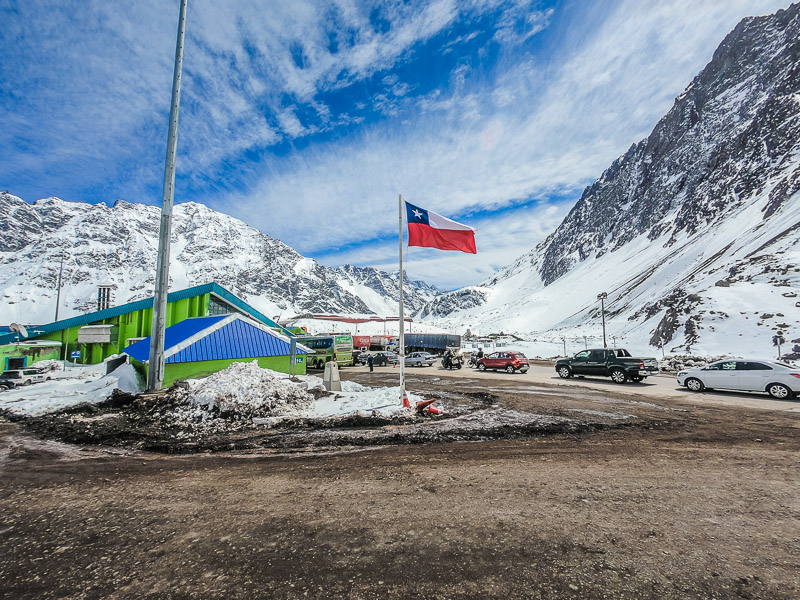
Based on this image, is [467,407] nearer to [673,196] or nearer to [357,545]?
[357,545]

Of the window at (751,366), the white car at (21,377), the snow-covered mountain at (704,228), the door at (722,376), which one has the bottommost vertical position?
the door at (722,376)

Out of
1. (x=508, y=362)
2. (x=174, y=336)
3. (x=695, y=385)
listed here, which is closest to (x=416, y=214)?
(x=174, y=336)

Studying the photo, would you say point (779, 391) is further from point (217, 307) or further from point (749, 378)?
point (217, 307)

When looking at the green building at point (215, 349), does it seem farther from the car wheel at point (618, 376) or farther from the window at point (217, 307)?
the car wheel at point (618, 376)

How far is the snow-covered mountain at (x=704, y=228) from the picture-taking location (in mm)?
33781

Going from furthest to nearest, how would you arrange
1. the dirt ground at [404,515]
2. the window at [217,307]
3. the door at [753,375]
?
the window at [217,307] → the door at [753,375] → the dirt ground at [404,515]

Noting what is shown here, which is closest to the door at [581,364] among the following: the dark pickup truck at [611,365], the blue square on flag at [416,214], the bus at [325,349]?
the dark pickup truck at [611,365]

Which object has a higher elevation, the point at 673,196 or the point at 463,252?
the point at 673,196

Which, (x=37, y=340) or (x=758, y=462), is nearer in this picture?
(x=758, y=462)

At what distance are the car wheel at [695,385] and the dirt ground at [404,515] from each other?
8.65 metres

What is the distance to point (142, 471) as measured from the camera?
6176 millimetres

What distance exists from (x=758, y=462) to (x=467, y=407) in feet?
23.8

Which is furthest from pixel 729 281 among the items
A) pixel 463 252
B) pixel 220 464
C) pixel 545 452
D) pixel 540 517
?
pixel 220 464

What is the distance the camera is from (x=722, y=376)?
50.3 feet
